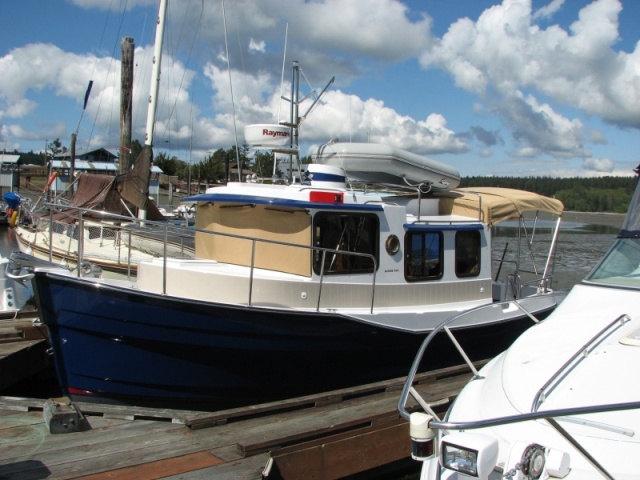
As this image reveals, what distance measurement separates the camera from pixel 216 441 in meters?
5.32

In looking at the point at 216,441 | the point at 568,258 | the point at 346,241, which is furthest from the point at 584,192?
the point at 216,441

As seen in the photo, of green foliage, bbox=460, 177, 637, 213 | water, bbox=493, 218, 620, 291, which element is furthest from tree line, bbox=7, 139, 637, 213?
water, bbox=493, 218, 620, 291

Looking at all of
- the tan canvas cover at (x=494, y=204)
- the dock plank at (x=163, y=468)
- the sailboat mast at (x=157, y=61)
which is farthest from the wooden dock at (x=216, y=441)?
the sailboat mast at (x=157, y=61)

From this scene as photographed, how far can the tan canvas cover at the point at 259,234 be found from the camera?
25.0 feet

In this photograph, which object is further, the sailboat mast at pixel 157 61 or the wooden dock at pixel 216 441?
the sailboat mast at pixel 157 61

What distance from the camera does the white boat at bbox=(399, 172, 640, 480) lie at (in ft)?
10.8

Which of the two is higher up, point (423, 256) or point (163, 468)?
point (423, 256)

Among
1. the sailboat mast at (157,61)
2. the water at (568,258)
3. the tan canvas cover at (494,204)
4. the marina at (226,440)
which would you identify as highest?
the sailboat mast at (157,61)

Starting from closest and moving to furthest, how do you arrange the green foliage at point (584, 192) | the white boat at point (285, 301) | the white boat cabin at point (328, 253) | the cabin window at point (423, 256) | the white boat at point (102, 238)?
the white boat at point (285, 301) < the white boat cabin at point (328, 253) < the cabin window at point (423, 256) < the white boat at point (102, 238) < the green foliage at point (584, 192)

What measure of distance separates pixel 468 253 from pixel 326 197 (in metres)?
2.59

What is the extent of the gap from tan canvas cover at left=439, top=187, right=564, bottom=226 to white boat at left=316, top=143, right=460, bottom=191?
392 mm

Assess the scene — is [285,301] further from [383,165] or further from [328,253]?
[383,165]

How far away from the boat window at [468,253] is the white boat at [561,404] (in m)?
3.36

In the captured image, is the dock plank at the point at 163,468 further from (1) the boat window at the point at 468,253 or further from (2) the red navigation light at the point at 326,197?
(1) the boat window at the point at 468,253
